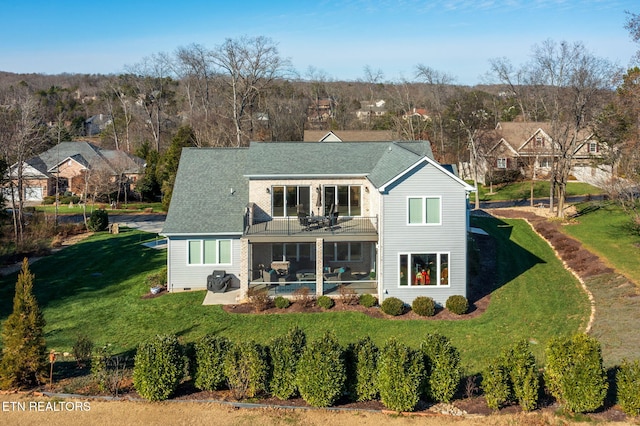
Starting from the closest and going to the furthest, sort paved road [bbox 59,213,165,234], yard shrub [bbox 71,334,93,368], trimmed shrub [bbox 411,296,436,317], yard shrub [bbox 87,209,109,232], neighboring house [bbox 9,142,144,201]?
yard shrub [bbox 71,334,93,368] → trimmed shrub [bbox 411,296,436,317] → yard shrub [bbox 87,209,109,232] → paved road [bbox 59,213,165,234] → neighboring house [bbox 9,142,144,201]

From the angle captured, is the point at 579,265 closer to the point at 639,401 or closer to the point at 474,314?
the point at 474,314

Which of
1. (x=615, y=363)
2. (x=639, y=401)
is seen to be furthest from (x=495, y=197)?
(x=639, y=401)

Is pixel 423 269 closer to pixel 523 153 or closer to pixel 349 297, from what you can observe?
pixel 349 297

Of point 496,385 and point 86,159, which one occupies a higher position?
point 86,159

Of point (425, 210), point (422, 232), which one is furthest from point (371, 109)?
point (422, 232)

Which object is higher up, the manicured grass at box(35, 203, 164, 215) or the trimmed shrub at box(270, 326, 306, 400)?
the manicured grass at box(35, 203, 164, 215)

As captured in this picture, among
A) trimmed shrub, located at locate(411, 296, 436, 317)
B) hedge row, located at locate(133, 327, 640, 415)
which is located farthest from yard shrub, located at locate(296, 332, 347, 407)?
trimmed shrub, located at locate(411, 296, 436, 317)

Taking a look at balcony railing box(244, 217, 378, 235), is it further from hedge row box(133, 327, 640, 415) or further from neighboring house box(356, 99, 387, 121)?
neighboring house box(356, 99, 387, 121)

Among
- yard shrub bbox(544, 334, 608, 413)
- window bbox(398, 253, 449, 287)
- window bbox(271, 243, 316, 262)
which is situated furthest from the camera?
window bbox(271, 243, 316, 262)

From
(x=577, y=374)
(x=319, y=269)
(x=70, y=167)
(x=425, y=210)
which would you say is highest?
(x=70, y=167)
